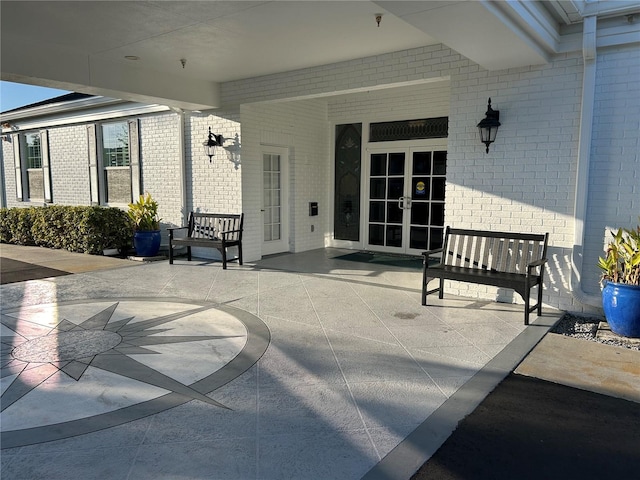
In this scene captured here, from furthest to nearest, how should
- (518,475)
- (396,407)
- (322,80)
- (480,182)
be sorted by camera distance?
(322,80)
(480,182)
(396,407)
(518,475)

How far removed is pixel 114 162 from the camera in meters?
9.59

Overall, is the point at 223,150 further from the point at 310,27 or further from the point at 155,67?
the point at 310,27

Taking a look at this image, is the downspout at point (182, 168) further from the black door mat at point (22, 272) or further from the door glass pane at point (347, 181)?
the door glass pane at point (347, 181)

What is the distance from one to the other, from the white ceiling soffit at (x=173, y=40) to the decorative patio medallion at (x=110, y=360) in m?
2.98

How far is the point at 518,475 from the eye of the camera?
2154 mm

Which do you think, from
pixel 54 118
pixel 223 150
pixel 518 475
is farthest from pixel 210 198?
pixel 518 475

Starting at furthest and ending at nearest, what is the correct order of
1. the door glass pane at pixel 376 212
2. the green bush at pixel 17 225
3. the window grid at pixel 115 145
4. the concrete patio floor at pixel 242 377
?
the green bush at pixel 17 225, the window grid at pixel 115 145, the door glass pane at pixel 376 212, the concrete patio floor at pixel 242 377

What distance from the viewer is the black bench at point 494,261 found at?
4.50 meters

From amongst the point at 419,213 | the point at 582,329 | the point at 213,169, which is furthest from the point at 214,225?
the point at 582,329

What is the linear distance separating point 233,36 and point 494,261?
3870 mm

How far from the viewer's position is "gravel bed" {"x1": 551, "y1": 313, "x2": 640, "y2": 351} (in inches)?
155

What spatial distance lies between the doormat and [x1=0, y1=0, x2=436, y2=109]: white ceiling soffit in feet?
11.0

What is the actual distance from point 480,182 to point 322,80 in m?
2.66

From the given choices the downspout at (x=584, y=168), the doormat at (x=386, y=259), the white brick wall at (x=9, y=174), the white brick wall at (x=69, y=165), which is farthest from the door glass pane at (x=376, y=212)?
the white brick wall at (x=9, y=174)
